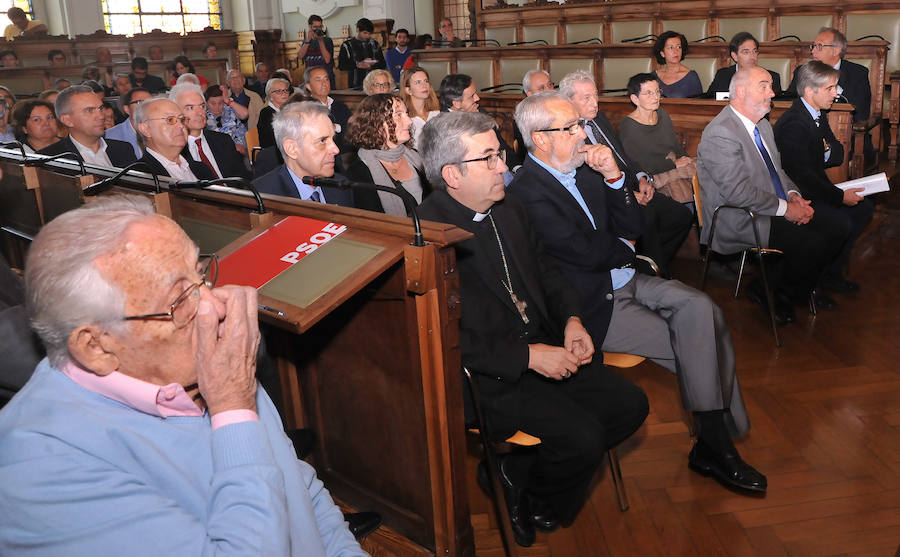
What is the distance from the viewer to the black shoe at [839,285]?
164 inches

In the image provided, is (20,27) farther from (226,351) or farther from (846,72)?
(226,351)

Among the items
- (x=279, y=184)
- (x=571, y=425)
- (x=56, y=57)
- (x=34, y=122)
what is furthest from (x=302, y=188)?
(x=56, y=57)

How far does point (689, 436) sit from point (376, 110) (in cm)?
199

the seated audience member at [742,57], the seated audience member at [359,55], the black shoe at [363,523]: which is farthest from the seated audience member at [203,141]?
the seated audience member at [359,55]

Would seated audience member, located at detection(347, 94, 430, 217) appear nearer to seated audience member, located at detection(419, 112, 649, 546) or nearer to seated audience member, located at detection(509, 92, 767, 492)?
seated audience member, located at detection(509, 92, 767, 492)

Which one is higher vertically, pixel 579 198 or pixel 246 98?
pixel 246 98

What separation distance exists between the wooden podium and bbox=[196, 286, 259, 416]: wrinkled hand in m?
0.31

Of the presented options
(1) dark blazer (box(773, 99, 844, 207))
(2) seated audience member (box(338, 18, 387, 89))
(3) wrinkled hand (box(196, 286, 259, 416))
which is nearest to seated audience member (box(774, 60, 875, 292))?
(1) dark blazer (box(773, 99, 844, 207))

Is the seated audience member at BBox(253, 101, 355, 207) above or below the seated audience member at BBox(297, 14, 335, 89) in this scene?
below

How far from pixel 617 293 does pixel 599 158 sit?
50 cm

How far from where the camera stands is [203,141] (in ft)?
14.5

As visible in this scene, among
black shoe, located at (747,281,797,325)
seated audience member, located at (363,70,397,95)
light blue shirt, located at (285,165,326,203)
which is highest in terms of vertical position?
seated audience member, located at (363,70,397,95)

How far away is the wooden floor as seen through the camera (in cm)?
226

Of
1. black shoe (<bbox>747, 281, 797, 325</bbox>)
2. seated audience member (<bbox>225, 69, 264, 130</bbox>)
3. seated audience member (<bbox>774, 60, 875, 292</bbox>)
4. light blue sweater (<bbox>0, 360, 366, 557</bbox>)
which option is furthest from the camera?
seated audience member (<bbox>225, 69, 264, 130</bbox>)
